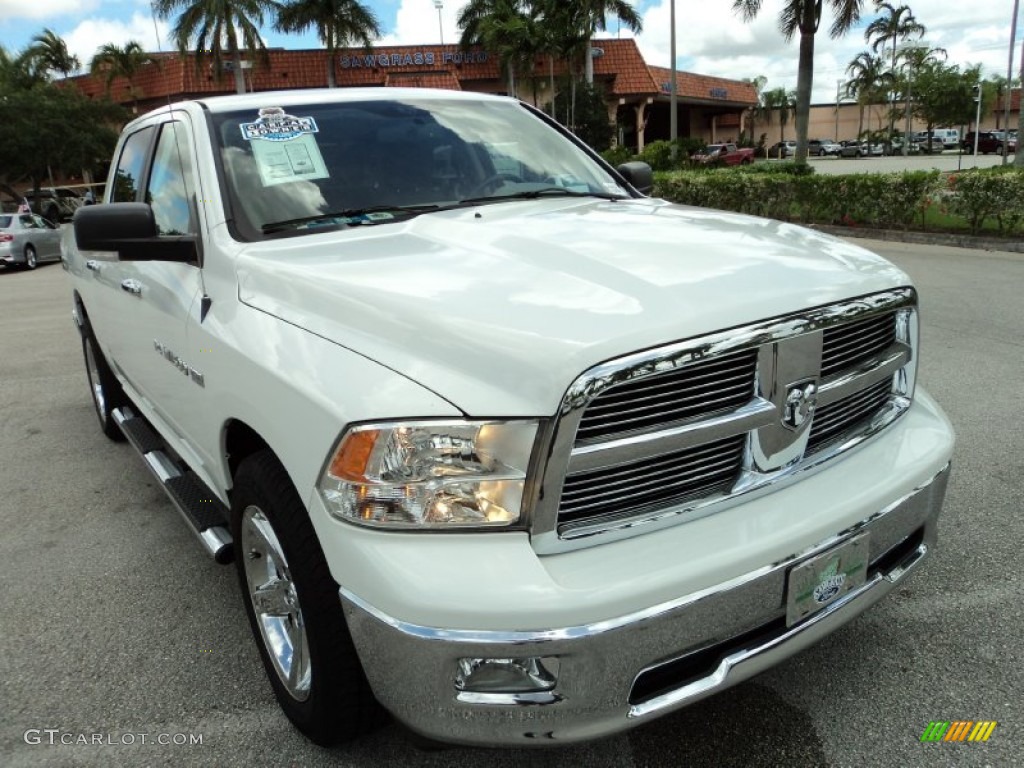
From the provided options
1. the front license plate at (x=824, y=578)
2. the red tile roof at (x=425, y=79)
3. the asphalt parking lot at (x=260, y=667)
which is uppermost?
the red tile roof at (x=425, y=79)

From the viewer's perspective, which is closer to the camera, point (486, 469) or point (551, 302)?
point (486, 469)

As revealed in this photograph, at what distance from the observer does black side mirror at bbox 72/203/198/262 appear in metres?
2.73

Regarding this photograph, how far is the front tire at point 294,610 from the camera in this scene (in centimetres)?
201

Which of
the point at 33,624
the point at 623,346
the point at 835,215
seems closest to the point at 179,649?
the point at 33,624

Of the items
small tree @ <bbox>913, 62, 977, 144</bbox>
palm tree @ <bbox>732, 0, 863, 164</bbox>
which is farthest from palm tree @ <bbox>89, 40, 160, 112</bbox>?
small tree @ <bbox>913, 62, 977, 144</bbox>

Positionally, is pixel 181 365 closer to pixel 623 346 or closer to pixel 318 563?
pixel 318 563

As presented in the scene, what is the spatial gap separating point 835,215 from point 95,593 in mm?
15577

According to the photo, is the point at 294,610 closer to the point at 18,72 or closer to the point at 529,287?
the point at 529,287

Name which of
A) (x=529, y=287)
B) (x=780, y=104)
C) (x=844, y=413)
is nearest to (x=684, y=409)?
(x=529, y=287)

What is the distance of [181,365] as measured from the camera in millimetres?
2951

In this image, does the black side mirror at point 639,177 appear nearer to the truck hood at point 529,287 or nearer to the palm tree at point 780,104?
the truck hood at point 529,287

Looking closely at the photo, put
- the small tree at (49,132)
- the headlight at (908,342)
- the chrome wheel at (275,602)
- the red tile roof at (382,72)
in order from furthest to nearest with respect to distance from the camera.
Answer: the red tile roof at (382,72) < the small tree at (49,132) < the headlight at (908,342) < the chrome wheel at (275,602)

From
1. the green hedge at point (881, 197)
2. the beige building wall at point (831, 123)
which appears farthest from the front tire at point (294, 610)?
the beige building wall at point (831, 123)

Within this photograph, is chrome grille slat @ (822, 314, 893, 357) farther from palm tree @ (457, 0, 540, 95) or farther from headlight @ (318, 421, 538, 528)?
palm tree @ (457, 0, 540, 95)
